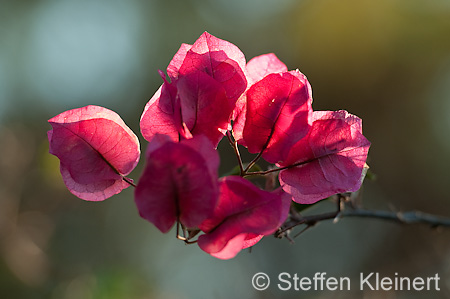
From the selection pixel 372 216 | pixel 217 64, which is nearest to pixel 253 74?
pixel 217 64

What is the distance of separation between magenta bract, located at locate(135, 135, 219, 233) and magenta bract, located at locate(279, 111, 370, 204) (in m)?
0.11

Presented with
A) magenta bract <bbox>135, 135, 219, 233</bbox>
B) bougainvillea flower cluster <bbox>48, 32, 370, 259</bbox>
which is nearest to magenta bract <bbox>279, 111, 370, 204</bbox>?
bougainvillea flower cluster <bbox>48, 32, 370, 259</bbox>

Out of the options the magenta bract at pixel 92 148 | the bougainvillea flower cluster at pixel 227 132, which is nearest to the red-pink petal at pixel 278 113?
the bougainvillea flower cluster at pixel 227 132

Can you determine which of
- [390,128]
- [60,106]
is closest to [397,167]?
[390,128]

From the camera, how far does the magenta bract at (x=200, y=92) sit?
355 millimetres

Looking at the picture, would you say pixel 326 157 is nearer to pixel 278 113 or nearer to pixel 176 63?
pixel 278 113

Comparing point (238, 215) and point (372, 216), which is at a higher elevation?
point (238, 215)

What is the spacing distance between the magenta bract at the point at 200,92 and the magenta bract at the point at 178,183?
0.19 ft

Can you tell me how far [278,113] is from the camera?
1.23ft

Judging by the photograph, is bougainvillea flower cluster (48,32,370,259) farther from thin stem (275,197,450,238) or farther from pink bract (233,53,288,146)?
thin stem (275,197,450,238)

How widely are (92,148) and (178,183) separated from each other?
13 cm

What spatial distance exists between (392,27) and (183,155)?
7.75 ft

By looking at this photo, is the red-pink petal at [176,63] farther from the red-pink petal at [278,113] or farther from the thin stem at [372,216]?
the thin stem at [372,216]

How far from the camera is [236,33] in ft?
8.67
